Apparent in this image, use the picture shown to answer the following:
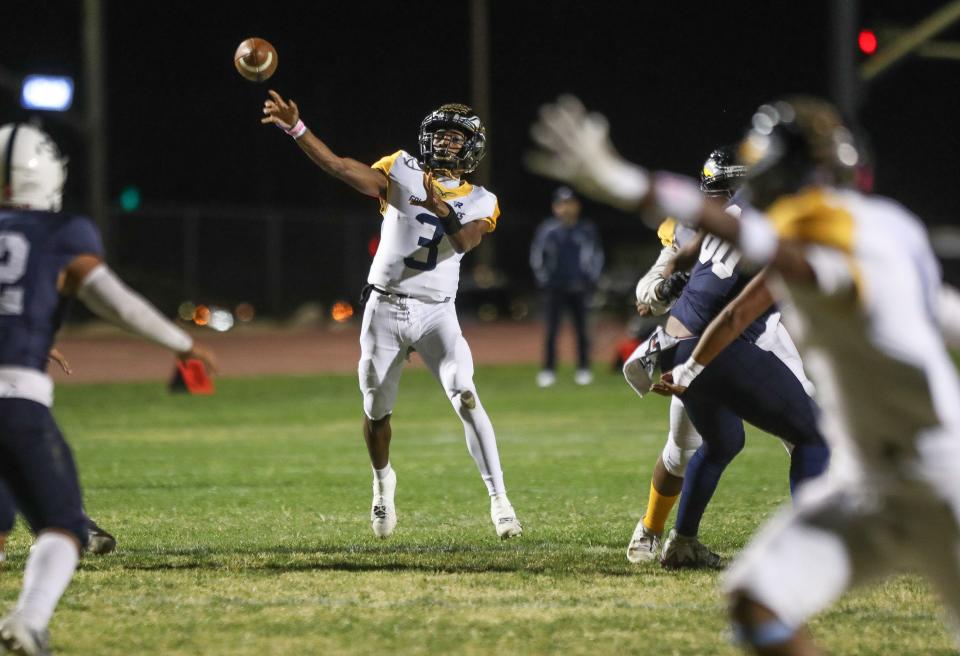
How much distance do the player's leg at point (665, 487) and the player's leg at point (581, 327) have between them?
10.1 meters

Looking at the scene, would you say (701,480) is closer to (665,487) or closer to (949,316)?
(665,487)

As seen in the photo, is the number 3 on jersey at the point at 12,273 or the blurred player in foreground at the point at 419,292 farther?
the blurred player in foreground at the point at 419,292

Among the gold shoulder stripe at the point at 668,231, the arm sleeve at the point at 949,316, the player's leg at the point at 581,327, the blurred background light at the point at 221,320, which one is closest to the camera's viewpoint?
the arm sleeve at the point at 949,316

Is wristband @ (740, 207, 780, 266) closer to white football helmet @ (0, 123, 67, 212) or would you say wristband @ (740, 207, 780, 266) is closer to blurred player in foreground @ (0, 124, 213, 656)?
blurred player in foreground @ (0, 124, 213, 656)

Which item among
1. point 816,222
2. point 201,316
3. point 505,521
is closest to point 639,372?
point 505,521

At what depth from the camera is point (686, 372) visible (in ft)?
17.2

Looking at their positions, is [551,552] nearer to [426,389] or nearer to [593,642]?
[593,642]

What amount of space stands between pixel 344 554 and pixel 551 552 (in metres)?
1.01

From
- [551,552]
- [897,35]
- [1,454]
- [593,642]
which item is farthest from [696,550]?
[897,35]

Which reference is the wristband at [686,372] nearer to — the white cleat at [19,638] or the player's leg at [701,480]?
the player's leg at [701,480]

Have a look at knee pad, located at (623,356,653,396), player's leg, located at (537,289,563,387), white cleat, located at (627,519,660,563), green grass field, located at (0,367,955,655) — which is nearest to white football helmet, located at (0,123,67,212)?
green grass field, located at (0,367,955,655)

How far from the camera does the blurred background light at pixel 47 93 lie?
57.4 ft

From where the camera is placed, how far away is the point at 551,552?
6.74 m

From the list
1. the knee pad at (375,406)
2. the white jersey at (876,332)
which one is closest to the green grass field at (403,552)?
the knee pad at (375,406)
